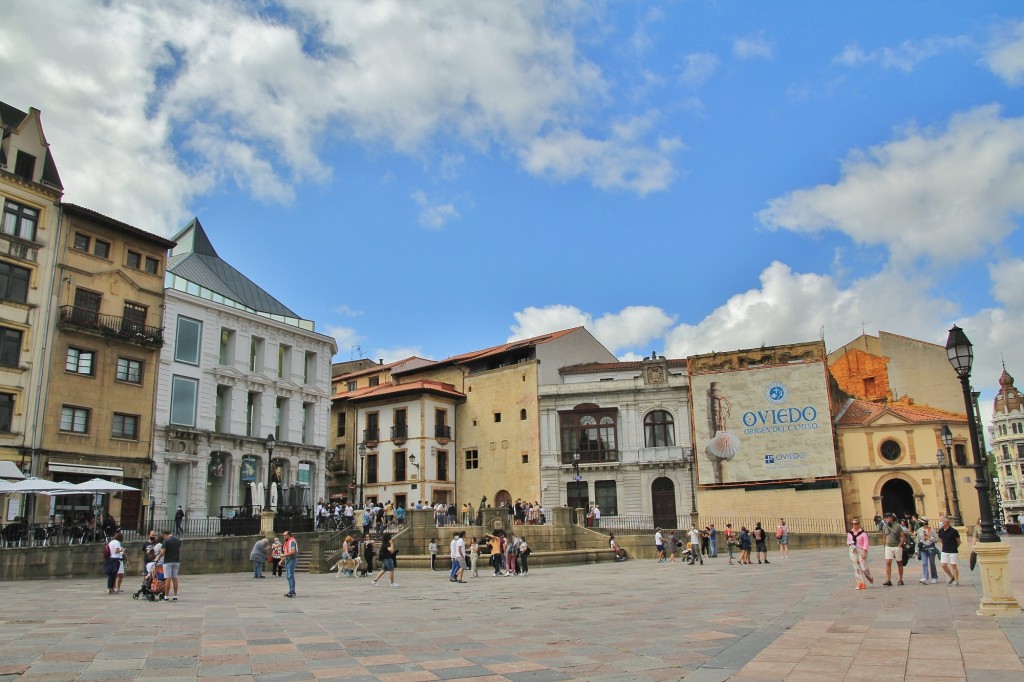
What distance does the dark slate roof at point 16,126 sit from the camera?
3212 cm

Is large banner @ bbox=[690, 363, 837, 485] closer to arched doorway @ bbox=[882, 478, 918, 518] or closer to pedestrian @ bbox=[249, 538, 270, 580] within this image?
arched doorway @ bbox=[882, 478, 918, 518]

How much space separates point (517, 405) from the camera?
161ft

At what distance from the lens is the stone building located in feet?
374

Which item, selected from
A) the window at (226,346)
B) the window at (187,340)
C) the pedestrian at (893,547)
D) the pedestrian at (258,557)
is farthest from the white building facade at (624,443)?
the pedestrian at (893,547)

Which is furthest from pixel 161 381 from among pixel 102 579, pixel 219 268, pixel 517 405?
pixel 517 405

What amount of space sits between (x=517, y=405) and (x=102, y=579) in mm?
28398

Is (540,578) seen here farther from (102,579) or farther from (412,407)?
(412,407)

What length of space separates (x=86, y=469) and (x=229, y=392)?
8.32 metres

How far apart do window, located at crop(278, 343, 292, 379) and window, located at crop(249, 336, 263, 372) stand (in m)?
1.33

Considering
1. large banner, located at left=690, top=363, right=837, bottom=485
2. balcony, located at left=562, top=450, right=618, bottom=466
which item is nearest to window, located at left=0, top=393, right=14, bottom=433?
balcony, located at left=562, top=450, right=618, bottom=466

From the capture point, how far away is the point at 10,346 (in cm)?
3130

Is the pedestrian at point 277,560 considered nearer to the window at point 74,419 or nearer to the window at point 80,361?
the window at point 74,419

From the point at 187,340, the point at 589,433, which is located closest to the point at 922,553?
the point at 589,433

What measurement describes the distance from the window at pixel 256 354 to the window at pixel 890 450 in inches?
1326
